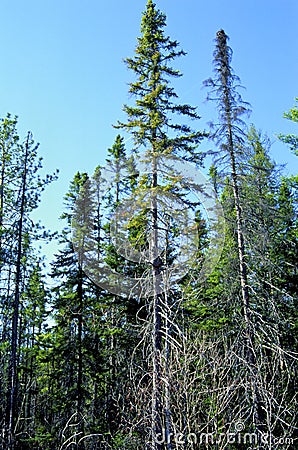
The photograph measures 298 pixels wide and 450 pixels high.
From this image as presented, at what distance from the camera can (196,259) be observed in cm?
1052

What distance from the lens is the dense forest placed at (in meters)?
8.48

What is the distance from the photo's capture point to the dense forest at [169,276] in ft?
27.8

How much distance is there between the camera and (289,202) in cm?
1859

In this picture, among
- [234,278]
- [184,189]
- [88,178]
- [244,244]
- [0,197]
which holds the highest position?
[88,178]

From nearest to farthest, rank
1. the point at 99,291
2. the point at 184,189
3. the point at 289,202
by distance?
1. the point at 184,189
2. the point at 99,291
3. the point at 289,202

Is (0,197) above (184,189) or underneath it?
above

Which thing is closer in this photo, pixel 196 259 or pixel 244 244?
pixel 196 259

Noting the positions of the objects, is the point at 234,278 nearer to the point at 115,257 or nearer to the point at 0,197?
the point at 115,257

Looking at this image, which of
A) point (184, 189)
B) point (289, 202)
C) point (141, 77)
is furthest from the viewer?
point (289, 202)

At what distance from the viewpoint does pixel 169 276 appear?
8.77 meters

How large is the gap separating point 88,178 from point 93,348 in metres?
6.04

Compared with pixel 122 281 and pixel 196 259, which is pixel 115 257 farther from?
pixel 196 259

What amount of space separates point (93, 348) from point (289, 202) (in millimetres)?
9375

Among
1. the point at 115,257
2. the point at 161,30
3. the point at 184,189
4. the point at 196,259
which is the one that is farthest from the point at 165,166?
the point at 115,257
